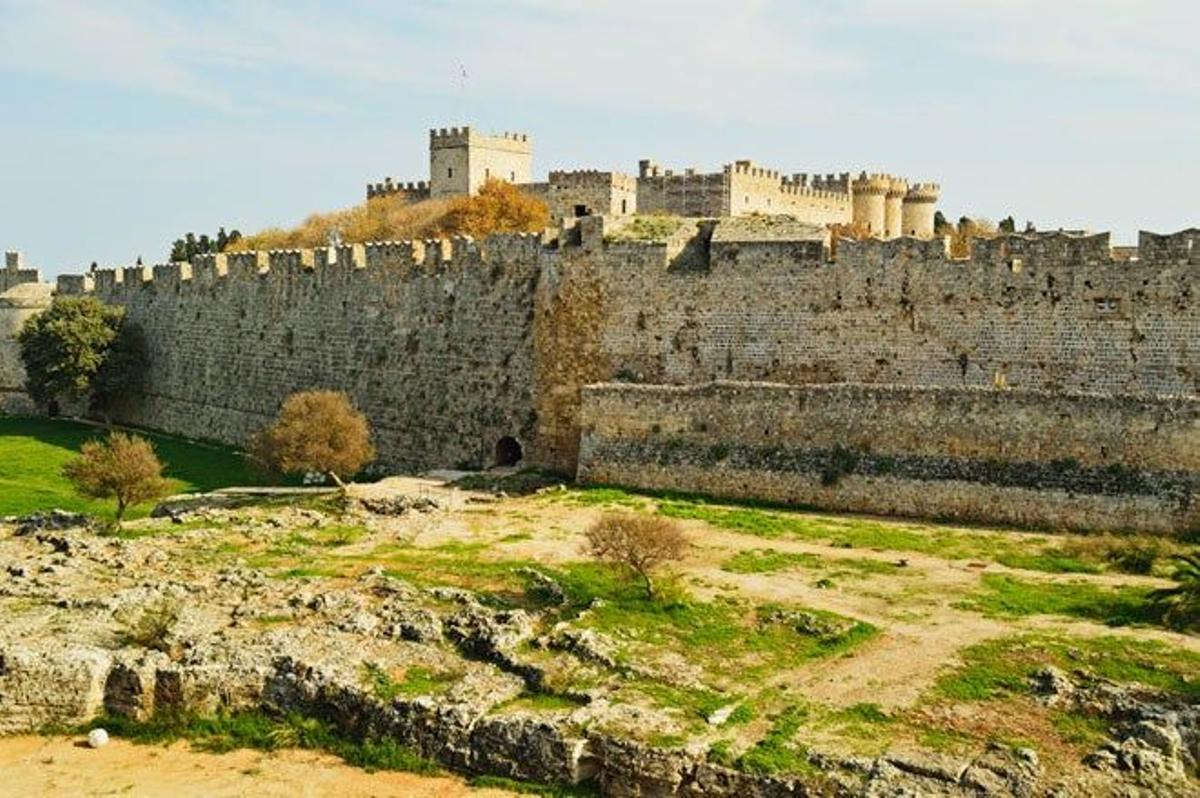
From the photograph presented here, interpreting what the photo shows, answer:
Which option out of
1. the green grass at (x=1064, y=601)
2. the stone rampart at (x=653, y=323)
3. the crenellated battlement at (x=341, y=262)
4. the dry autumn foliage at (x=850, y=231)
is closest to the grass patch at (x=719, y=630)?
the green grass at (x=1064, y=601)

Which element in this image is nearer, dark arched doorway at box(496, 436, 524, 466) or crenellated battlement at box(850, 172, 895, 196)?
dark arched doorway at box(496, 436, 524, 466)

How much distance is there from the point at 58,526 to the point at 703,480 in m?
10.5

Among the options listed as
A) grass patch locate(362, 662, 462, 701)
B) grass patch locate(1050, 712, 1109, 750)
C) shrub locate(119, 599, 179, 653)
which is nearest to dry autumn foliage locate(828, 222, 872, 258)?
grass patch locate(362, 662, 462, 701)

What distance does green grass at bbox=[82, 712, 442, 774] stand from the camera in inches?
539

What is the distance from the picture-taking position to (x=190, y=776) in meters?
13.6

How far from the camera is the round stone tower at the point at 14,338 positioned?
44375 mm

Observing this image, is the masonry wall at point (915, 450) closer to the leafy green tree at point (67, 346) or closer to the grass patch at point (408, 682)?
the grass patch at point (408, 682)

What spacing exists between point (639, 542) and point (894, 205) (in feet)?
136

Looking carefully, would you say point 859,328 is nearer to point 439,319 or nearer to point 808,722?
point 439,319

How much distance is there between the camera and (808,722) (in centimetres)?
1276

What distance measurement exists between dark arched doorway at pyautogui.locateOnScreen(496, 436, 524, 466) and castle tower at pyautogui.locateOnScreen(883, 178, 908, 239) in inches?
1180

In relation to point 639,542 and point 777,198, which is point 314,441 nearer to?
point 639,542

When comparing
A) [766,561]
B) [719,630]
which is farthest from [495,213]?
[719,630]

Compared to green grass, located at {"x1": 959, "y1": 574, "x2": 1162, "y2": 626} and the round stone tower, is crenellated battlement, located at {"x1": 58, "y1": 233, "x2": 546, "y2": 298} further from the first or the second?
green grass, located at {"x1": 959, "y1": 574, "x2": 1162, "y2": 626}
